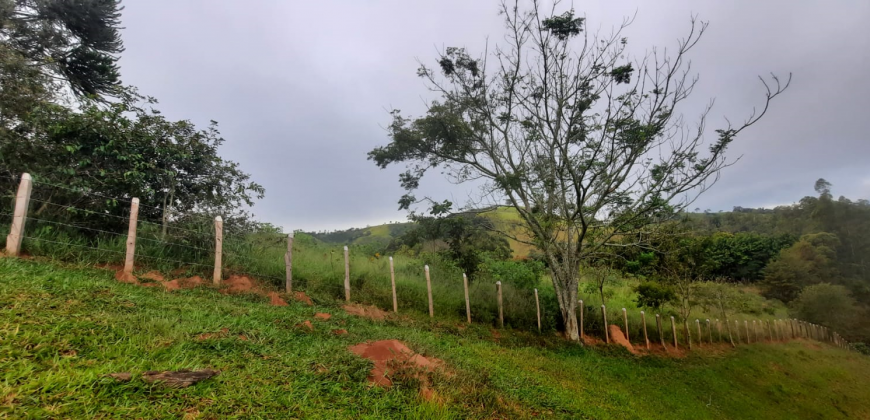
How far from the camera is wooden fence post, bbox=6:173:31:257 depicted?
15.3 ft

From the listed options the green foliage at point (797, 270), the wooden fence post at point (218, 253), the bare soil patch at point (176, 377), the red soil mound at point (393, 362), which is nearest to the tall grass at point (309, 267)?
the wooden fence post at point (218, 253)

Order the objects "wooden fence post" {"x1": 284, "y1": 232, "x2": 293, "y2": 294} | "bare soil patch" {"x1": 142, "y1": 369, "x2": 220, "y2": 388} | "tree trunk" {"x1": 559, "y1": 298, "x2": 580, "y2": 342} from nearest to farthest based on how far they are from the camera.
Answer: "bare soil patch" {"x1": 142, "y1": 369, "x2": 220, "y2": 388}
"wooden fence post" {"x1": 284, "y1": 232, "x2": 293, "y2": 294}
"tree trunk" {"x1": 559, "y1": 298, "x2": 580, "y2": 342}

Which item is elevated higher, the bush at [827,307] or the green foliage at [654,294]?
the green foliage at [654,294]

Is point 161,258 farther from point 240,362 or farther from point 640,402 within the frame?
point 640,402

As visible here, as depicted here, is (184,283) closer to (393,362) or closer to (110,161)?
(110,161)

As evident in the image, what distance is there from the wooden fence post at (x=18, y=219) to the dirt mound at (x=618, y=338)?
13.6 metres

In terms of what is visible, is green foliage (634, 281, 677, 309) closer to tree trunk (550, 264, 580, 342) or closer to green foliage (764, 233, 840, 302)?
tree trunk (550, 264, 580, 342)

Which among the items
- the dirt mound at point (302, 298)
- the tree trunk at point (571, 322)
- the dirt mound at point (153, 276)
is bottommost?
the tree trunk at point (571, 322)

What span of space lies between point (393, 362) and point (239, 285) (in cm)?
428

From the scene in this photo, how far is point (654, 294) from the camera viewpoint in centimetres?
1283

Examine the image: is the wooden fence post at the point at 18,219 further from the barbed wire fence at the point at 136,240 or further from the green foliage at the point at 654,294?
the green foliage at the point at 654,294

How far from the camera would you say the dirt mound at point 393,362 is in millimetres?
3309

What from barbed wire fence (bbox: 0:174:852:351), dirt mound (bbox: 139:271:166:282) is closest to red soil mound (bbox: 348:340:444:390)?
barbed wire fence (bbox: 0:174:852:351)

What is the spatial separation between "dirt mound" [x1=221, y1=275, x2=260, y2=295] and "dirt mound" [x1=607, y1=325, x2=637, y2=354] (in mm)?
10589
